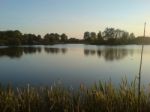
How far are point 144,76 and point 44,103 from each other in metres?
11.7

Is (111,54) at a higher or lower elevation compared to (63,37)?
lower

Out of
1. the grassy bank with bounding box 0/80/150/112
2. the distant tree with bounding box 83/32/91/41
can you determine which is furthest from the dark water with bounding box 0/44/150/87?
the distant tree with bounding box 83/32/91/41

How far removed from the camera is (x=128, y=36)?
4328 inches

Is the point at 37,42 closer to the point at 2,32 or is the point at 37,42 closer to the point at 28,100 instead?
the point at 2,32

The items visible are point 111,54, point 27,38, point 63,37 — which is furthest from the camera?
point 63,37

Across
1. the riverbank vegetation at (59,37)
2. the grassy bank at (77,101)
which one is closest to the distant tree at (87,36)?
the riverbank vegetation at (59,37)

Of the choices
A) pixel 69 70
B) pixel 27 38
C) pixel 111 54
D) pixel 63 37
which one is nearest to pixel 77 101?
pixel 69 70

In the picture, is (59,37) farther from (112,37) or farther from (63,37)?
(112,37)

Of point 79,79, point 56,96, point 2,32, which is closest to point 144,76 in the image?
point 79,79

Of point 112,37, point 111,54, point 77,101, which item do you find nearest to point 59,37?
point 112,37

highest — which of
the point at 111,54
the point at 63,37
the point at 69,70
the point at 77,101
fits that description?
the point at 77,101

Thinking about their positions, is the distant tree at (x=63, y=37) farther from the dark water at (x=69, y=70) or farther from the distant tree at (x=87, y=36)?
the dark water at (x=69, y=70)

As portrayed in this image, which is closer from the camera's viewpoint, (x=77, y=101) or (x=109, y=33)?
(x=77, y=101)

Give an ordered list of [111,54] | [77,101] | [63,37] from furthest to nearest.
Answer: [63,37] < [111,54] < [77,101]
